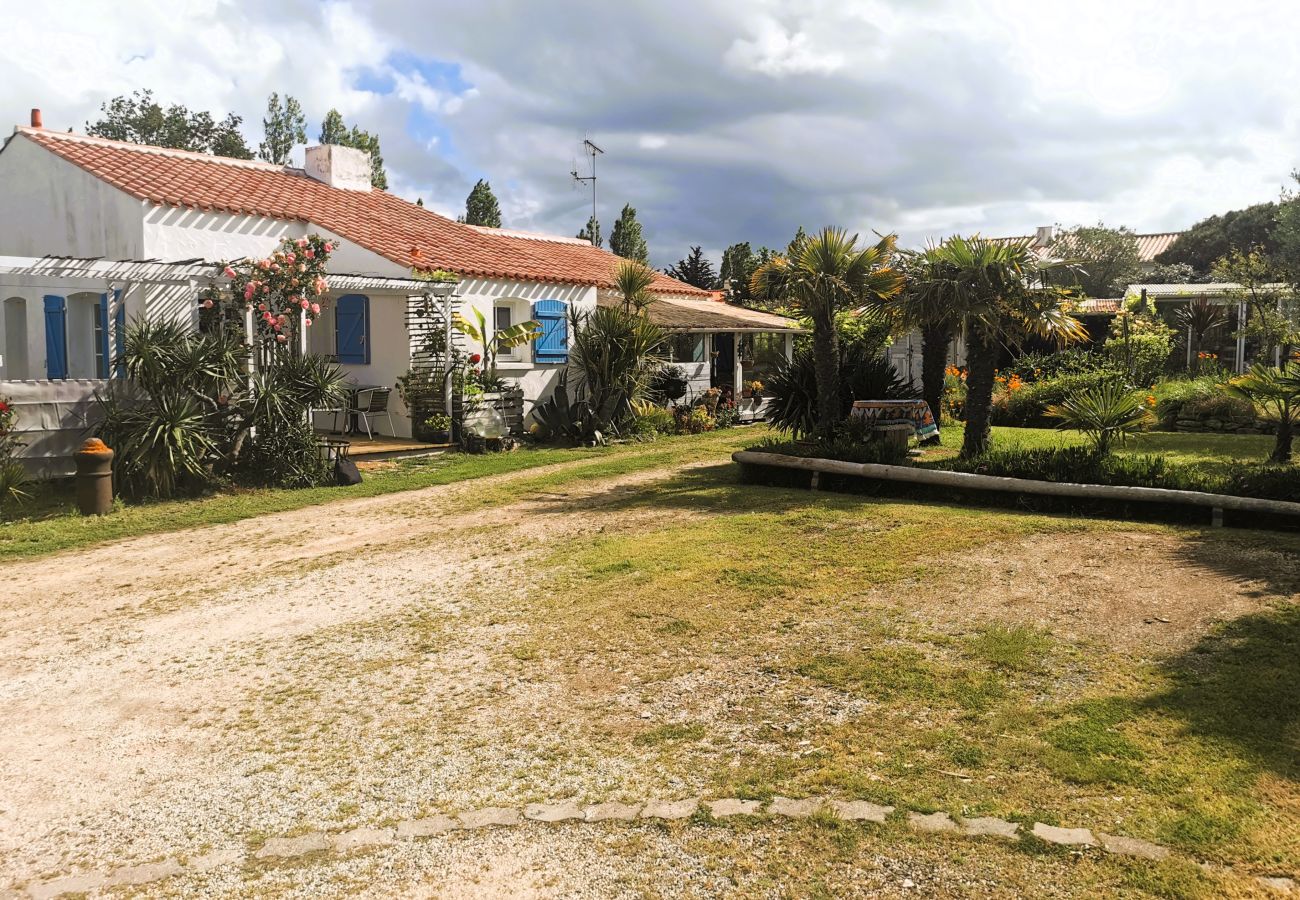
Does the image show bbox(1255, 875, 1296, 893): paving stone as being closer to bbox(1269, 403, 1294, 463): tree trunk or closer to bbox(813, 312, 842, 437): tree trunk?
bbox(813, 312, 842, 437): tree trunk

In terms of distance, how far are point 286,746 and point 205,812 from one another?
698 millimetres

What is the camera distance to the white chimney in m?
21.4

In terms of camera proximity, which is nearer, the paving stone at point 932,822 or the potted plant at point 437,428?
the paving stone at point 932,822

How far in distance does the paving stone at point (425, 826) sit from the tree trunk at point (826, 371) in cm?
953

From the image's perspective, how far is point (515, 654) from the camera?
646 cm

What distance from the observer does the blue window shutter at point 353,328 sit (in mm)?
17719

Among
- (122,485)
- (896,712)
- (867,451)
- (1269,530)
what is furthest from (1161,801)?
(122,485)

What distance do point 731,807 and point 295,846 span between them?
5.99 feet

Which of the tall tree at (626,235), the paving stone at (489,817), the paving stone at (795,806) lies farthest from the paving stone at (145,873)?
the tall tree at (626,235)

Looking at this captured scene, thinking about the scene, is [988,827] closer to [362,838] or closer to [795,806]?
[795,806]

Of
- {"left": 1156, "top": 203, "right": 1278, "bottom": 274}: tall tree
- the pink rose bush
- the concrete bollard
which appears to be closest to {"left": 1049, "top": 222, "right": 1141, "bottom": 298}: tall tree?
{"left": 1156, "top": 203, "right": 1278, "bottom": 274}: tall tree

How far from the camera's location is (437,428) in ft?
55.0

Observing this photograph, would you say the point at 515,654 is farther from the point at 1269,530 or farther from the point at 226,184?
the point at 226,184

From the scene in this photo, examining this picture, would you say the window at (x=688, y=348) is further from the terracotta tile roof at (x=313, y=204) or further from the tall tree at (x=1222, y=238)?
the tall tree at (x=1222, y=238)
